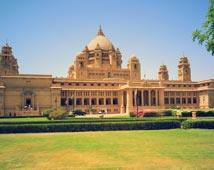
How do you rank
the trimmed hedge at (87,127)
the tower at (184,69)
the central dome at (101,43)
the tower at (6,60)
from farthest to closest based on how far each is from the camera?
the central dome at (101,43), the tower at (184,69), the tower at (6,60), the trimmed hedge at (87,127)

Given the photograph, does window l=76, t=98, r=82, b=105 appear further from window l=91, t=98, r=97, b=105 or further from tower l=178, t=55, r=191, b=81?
tower l=178, t=55, r=191, b=81

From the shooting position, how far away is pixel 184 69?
322 feet

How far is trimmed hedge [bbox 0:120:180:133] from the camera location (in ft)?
97.1

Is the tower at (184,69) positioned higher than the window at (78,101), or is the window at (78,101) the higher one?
the tower at (184,69)

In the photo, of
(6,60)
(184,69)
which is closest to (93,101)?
(6,60)

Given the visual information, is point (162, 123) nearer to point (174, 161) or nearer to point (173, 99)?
point (174, 161)

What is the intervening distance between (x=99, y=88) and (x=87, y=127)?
4715 centimetres

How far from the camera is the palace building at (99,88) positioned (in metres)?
67.4

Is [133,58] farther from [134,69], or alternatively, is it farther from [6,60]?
[6,60]

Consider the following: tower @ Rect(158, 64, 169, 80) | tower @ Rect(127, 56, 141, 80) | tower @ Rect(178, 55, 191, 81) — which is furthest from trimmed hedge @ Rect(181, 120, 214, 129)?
tower @ Rect(158, 64, 169, 80)

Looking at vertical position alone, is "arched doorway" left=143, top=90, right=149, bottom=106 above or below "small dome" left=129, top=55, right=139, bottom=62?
below

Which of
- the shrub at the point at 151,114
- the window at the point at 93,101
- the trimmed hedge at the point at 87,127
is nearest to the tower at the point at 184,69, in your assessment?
the window at the point at 93,101

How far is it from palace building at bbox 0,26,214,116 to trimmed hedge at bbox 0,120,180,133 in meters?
21.3

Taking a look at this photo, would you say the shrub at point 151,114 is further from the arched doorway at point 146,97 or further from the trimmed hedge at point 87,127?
the arched doorway at point 146,97
